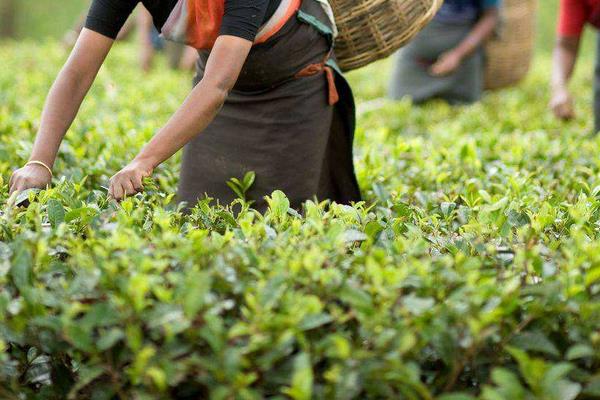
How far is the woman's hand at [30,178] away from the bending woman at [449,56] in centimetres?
431

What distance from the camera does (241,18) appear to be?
8.65ft

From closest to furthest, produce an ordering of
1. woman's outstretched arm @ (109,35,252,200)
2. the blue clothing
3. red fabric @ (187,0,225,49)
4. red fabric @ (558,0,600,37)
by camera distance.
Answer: woman's outstretched arm @ (109,35,252,200) < red fabric @ (187,0,225,49) < red fabric @ (558,0,600,37) < the blue clothing

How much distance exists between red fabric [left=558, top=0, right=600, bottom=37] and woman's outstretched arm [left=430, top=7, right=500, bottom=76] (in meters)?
1.60

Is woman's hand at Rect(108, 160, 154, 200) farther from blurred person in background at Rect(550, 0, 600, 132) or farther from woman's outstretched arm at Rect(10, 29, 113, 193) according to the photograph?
blurred person in background at Rect(550, 0, 600, 132)

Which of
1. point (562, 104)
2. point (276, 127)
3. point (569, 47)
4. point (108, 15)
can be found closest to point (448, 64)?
point (569, 47)

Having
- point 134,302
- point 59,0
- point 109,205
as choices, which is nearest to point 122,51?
point 109,205

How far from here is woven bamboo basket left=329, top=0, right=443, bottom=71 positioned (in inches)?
133

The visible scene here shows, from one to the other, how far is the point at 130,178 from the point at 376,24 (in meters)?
1.29

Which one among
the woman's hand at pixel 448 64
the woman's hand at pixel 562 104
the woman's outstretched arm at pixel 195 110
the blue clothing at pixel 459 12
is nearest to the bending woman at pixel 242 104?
the woman's outstretched arm at pixel 195 110

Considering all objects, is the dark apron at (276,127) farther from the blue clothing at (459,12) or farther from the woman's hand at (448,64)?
the blue clothing at (459,12)

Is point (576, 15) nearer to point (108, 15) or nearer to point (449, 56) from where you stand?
point (449, 56)

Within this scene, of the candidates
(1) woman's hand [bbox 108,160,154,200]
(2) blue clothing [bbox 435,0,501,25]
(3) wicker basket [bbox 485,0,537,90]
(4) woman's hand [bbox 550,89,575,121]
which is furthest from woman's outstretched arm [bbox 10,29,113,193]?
(3) wicker basket [bbox 485,0,537,90]

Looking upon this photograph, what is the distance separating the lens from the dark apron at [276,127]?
3.19 metres

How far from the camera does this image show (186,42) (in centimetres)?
298
